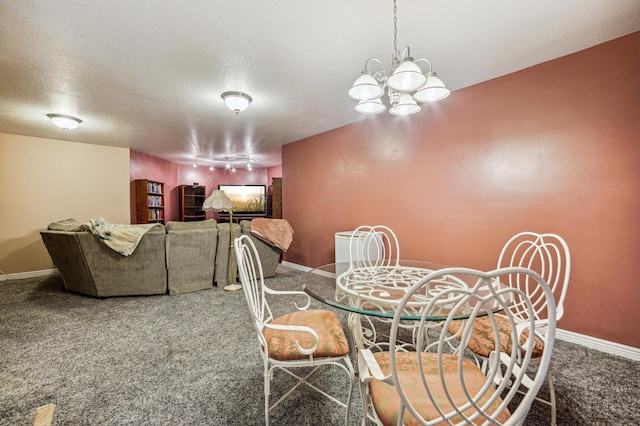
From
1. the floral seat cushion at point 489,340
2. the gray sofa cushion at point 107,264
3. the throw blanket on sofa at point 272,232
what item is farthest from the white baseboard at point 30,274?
the floral seat cushion at point 489,340

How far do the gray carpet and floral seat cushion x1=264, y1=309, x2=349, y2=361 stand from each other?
42cm

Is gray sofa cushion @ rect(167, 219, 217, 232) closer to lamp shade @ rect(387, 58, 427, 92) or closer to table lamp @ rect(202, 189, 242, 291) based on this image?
table lamp @ rect(202, 189, 242, 291)

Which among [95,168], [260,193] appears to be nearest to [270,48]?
[95,168]

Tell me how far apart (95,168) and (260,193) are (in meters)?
4.02

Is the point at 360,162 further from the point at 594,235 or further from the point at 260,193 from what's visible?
the point at 260,193

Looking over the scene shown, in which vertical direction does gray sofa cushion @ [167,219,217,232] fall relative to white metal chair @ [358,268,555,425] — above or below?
above

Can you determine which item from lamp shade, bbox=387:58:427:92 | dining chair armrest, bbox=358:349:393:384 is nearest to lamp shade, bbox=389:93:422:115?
lamp shade, bbox=387:58:427:92

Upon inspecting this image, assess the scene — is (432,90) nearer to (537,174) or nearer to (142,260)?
(537,174)

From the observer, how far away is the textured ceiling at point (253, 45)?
1691 millimetres

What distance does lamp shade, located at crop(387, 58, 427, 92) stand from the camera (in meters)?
1.37

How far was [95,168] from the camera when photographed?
5.02m

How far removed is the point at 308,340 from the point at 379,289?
48 cm

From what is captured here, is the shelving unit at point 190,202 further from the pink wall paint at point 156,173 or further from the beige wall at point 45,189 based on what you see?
the beige wall at point 45,189

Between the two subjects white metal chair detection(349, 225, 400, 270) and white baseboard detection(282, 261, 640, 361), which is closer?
white baseboard detection(282, 261, 640, 361)
